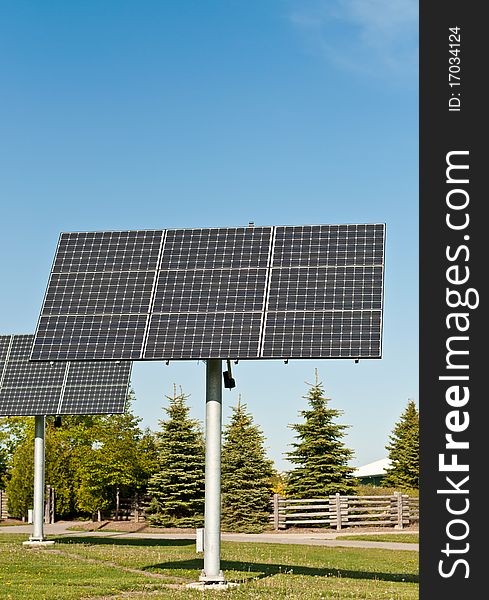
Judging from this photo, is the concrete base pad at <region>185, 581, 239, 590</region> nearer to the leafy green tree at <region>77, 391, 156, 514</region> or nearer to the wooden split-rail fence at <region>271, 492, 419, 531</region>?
the wooden split-rail fence at <region>271, 492, 419, 531</region>

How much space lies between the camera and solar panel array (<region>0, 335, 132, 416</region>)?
3012 centimetres

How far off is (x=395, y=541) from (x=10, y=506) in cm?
2231

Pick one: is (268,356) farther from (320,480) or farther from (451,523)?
(320,480)

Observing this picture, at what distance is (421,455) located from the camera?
10672mm

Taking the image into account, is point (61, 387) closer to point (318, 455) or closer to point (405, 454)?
point (318, 455)

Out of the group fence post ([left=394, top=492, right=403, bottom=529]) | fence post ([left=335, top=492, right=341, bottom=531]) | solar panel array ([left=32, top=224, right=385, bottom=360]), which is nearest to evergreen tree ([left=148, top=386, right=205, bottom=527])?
fence post ([left=335, top=492, right=341, bottom=531])

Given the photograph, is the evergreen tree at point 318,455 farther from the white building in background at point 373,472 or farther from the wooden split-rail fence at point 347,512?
the white building in background at point 373,472

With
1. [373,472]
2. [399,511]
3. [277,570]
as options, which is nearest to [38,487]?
[277,570]

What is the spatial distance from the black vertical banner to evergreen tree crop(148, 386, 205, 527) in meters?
34.4

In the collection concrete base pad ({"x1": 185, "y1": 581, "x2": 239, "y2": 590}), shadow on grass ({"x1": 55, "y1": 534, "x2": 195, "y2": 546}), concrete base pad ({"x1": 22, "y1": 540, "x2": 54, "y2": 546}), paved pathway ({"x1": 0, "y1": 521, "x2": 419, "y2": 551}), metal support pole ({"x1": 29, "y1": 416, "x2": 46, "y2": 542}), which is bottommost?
paved pathway ({"x1": 0, "y1": 521, "x2": 419, "y2": 551})

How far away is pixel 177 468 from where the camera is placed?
45.1 m

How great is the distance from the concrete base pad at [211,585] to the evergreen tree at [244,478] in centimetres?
2506

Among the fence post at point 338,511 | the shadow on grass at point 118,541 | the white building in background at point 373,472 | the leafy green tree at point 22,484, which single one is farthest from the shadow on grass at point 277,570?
the white building in background at point 373,472

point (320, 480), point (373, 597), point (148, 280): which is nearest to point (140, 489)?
point (320, 480)
